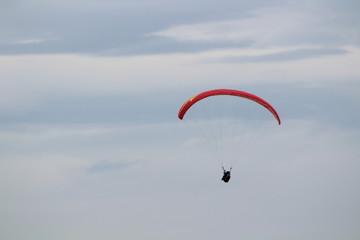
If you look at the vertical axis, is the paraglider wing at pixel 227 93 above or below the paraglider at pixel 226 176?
above

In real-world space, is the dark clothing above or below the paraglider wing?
below

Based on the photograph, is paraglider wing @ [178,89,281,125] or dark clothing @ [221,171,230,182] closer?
dark clothing @ [221,171,230,182]

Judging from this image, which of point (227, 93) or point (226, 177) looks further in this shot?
point (227, 93)

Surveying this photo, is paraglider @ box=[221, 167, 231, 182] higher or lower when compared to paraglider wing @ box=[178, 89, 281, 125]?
lower

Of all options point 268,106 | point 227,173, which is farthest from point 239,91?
point 227,173

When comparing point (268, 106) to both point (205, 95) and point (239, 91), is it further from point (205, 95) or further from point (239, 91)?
point (205, 95)

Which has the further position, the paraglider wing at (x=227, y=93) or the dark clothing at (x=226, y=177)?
the paraglider wing at (x=227, y=93)

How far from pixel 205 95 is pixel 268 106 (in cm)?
717

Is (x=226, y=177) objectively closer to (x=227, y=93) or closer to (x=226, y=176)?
(x=226, y=176)

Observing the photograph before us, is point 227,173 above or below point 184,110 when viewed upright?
below

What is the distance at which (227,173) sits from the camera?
53.1 metres

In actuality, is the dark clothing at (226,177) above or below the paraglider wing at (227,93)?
below

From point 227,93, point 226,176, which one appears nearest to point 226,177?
point 226,176

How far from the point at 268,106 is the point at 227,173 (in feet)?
28.9
